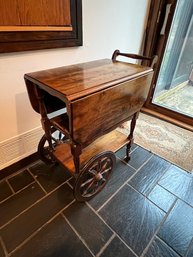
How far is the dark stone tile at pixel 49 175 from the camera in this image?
56.0 inches

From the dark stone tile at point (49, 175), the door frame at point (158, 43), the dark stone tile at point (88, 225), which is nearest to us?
the dark stone tile at point (88, 225)

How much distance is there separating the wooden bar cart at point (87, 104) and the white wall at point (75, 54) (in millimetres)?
224

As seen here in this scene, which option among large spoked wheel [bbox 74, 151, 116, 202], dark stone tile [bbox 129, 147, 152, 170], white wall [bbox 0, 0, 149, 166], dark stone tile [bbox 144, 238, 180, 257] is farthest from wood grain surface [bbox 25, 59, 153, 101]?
dark stone tile [bbox 144, 238, 180, 257]

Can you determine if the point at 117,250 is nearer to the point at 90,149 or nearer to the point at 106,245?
the point at 106,245

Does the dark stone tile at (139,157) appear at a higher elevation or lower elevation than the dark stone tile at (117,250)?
higher

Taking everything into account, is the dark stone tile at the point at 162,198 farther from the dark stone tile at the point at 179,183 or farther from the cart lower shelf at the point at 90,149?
the cart lower shelf at the point at 90,149

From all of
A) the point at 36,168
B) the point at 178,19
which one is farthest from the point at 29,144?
the point at 178,19

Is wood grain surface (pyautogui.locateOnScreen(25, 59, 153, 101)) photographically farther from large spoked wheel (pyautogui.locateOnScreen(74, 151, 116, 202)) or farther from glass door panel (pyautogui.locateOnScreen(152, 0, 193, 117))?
glass door panel (pyautogui.locateOnScreen(152, 0, 193, 117))

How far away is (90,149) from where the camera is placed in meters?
1.42

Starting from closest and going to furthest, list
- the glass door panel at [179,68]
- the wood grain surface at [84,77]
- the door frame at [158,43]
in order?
1. the wood grain surface at [84,77]
2. the door frame at [158,43]
3. the glass door panel at [179,68]

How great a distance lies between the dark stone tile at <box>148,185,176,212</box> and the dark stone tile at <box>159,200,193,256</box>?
5 centimetres

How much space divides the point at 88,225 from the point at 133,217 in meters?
0.32

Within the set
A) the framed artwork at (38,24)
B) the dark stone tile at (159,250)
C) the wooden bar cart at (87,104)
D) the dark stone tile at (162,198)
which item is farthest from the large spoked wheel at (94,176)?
the framed artwork at (38,24)

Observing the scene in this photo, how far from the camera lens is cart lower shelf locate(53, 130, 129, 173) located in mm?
1288
